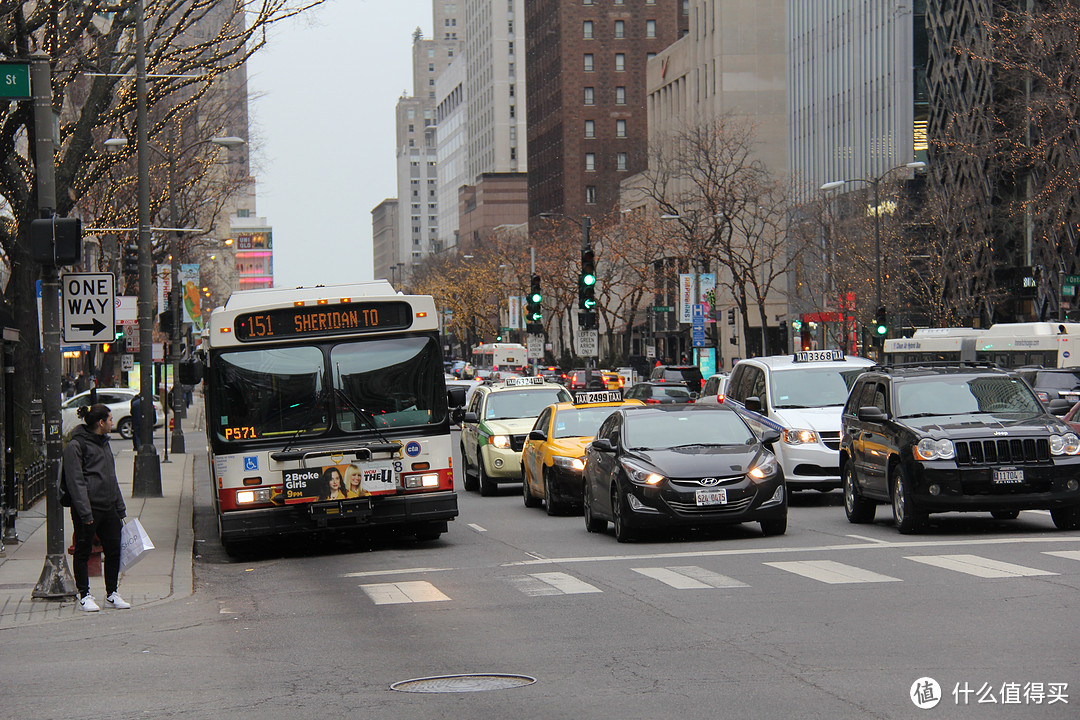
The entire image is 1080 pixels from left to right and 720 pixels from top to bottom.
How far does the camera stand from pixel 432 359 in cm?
1650

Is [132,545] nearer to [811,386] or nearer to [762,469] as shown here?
[762,469]

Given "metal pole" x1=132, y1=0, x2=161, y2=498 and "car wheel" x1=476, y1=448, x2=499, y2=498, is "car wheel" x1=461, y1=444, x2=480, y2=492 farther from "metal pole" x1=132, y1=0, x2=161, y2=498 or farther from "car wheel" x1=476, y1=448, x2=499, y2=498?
"metal pole" x1=132, y1=0, x2=161, y2=498

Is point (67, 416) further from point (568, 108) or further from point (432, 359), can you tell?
point (568, 108)

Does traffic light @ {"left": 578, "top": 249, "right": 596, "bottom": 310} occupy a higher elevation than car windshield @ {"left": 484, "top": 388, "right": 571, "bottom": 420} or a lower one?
higher

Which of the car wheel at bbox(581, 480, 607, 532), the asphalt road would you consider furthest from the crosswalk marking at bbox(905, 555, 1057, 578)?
the car wheel at bbox(581, 480, 607, 532)

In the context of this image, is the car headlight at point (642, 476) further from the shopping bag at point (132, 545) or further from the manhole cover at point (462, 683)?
the manhole cover at point (462, 683)

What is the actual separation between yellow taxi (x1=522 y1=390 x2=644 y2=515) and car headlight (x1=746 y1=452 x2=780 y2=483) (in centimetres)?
400

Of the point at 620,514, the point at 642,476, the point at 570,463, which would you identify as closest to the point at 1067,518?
the point at 642,476

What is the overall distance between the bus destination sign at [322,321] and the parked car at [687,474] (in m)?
2.88

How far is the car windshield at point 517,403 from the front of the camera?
25359 millimetres

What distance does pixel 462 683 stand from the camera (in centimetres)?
847

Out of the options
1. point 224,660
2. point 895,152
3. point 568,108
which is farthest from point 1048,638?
point 568,108

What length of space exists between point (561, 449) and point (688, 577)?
7439 mm

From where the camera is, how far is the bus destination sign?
637 inches
